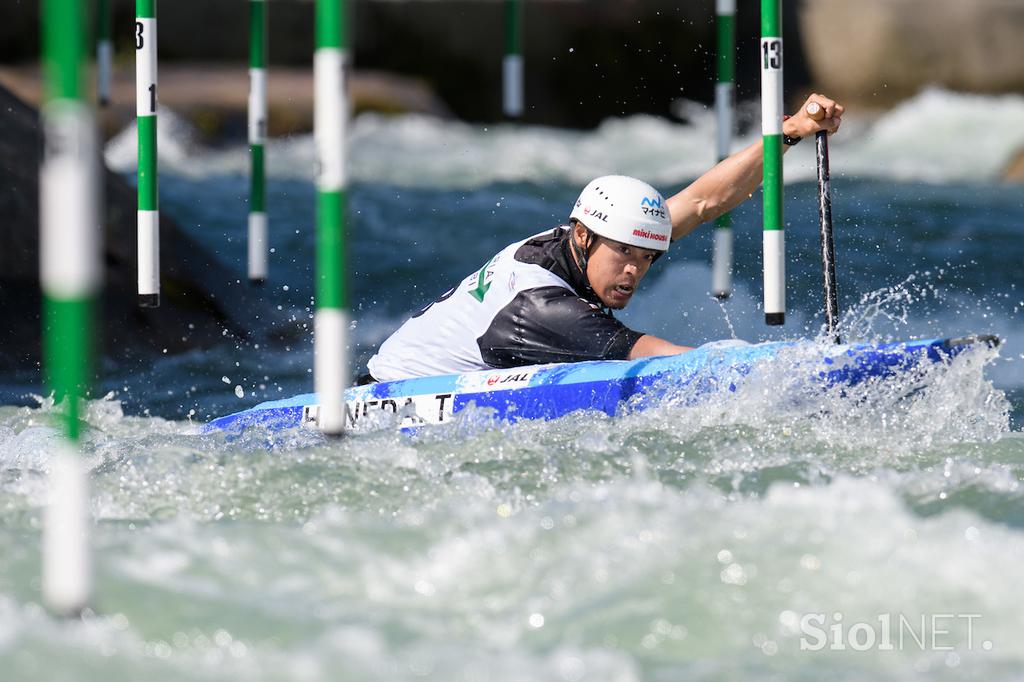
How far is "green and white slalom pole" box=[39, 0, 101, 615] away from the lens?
2.98 metres

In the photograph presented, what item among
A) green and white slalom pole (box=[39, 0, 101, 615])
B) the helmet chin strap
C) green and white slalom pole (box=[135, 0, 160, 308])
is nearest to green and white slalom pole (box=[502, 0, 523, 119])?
green and white slalom pole (box=[135, 0, 160, 308])

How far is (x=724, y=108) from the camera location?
870 cm

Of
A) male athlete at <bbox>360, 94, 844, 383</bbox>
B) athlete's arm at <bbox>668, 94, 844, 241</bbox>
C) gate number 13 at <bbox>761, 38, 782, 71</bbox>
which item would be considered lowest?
male athlete at <bbox>360, 94, 844, 383</bbox>

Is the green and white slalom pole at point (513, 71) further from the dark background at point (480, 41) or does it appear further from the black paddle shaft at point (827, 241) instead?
the dark background at point (480, 41)

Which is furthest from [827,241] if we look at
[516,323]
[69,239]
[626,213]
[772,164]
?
[69,239]

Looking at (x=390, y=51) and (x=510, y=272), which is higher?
(x=390, y=51)

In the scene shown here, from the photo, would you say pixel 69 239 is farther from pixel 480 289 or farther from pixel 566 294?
pixel 480 289

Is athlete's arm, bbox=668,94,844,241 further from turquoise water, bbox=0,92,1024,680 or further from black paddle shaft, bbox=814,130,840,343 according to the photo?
turquoise water, bbox=0,92,1024,680

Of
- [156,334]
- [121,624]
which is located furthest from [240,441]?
[156,334]

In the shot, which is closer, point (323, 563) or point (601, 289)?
point (323, 563)

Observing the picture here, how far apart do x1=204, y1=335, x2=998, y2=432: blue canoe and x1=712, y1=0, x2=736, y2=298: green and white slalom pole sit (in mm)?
2809

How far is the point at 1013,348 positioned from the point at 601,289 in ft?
13.1

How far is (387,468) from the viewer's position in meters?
4.82

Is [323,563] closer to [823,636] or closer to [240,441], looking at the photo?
[823,636]
